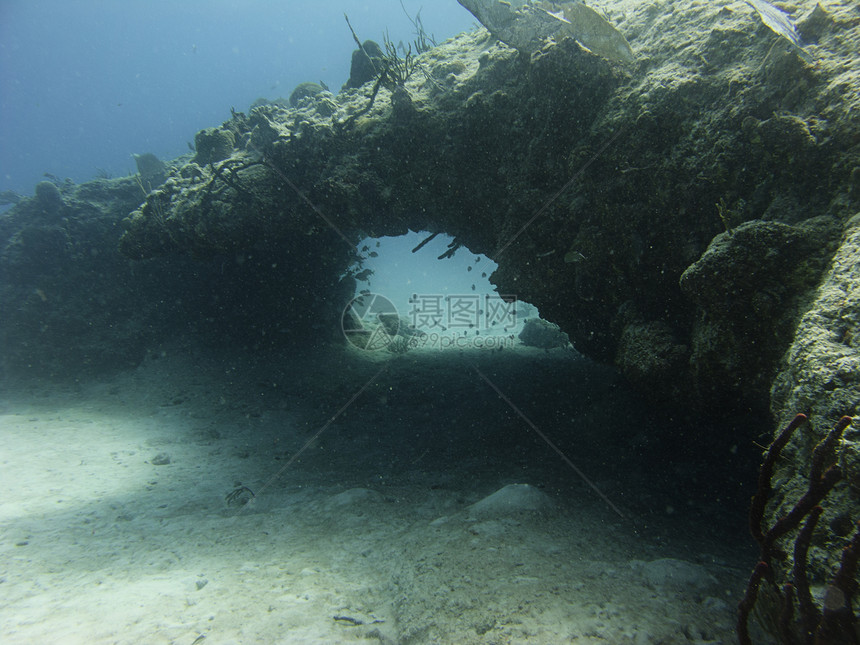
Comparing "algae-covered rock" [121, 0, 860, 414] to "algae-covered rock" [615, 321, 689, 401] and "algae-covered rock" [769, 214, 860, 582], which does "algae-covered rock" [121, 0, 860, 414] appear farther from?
"algae-covered rock" [769, 214, 860, 582]

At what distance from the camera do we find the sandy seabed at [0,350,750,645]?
2.29 metres

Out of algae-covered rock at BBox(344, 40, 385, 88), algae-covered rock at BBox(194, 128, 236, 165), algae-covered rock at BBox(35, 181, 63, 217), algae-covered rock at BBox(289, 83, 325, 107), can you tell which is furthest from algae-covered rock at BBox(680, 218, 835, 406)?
algae-covered rock at BBox(35, 181, 63, 217)

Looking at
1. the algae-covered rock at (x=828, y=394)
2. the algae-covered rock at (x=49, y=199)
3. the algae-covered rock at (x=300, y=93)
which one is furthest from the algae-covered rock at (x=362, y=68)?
the algae-covered rock at (x=828, y=394)

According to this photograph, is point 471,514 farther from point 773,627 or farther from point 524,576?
point 773,627

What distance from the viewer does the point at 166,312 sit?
9.14 m

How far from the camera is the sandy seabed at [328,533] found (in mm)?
2291

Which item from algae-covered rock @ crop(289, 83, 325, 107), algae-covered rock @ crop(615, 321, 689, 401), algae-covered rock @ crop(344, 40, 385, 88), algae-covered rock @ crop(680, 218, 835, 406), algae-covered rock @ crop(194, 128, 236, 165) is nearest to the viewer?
algae-covered rock @ crop(680, 218, 835, 406)

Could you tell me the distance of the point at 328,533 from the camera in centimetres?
360

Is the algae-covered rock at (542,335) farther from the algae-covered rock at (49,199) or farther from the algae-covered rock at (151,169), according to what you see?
the algae-covered rock at (49,199)

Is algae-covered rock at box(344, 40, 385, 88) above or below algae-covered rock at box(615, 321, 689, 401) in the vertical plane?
above

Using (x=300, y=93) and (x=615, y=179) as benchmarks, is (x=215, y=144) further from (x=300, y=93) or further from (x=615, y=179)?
(x=615, y=179)

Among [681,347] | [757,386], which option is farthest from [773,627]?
[681,347]

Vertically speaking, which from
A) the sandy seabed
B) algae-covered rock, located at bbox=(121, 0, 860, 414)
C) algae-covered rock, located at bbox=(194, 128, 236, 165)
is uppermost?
algae-covered rock, located at bbox=(194, 128, 236, 165)

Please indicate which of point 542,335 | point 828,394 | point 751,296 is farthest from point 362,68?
point 542,335
